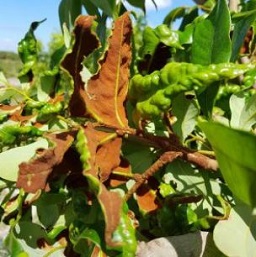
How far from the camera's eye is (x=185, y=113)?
2.29ft

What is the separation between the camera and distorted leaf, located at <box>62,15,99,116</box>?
658mm

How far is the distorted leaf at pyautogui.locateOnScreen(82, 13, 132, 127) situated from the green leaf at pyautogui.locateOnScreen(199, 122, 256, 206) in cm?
22

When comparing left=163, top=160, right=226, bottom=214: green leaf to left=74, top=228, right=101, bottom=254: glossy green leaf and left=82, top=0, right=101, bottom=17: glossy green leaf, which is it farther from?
left=82, top=0, right=101, bottom=17: glossy green leaf

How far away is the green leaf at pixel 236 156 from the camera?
464 mm

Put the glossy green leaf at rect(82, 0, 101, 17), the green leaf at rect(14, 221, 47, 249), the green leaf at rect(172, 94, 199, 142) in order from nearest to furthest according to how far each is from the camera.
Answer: the green leaf at rect(172, 94, 199, 142) < the green leaf at rect(14, 221, 47, 249) < the glossy green leaf at rect(82, 0, 101, 17)

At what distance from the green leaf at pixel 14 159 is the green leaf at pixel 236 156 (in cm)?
36

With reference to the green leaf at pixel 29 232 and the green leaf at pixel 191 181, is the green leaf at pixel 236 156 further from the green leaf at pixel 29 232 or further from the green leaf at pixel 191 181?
the green leaf at pixel 29 232

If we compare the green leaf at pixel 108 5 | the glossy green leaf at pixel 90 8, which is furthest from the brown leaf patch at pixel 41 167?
the glossy green leaf at pixel 90 8

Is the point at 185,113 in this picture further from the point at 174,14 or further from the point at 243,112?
the point at 174,14

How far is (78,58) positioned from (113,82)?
6cm

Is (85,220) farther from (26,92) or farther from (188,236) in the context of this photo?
(26,92)

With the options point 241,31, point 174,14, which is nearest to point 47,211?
point 241,31

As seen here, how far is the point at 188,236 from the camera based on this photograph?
26.2 inches

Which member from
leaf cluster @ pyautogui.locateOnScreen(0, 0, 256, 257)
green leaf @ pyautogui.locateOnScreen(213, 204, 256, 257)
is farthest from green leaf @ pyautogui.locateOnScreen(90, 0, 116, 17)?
green leaf @ pyautogui.locateOnScreen(213, 204, 256, 257)
